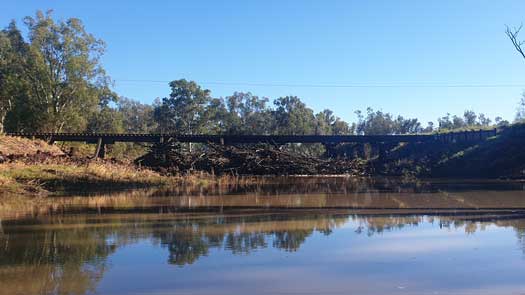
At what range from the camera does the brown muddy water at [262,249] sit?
5582mm

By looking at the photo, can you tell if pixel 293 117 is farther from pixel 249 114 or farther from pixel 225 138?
pixel 225 138

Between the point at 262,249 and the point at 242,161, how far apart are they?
864 inches

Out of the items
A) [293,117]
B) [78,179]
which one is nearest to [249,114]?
[293,117]

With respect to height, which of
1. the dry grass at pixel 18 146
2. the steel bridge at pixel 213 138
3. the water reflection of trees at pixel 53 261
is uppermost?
the steel bridge at pixel 213 138

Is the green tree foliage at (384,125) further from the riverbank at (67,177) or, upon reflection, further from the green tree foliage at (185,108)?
the riverbank at (67,177)

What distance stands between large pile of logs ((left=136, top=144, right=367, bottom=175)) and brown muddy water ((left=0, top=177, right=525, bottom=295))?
1500cm

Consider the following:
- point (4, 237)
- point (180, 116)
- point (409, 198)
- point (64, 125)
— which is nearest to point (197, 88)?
point (180, 116)

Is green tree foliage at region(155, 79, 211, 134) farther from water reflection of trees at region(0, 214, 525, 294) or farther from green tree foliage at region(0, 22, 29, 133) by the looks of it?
water reflection of trees at region(0, 214, 525, 294)

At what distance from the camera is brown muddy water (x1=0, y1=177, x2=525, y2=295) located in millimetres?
5582

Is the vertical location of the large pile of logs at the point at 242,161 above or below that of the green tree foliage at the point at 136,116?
below

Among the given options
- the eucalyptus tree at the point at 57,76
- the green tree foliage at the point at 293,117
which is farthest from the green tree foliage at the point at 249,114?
the eucalyptus tree at the point at 57,76

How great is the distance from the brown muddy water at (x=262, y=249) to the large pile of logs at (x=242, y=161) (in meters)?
15.0

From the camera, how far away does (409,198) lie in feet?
51.3

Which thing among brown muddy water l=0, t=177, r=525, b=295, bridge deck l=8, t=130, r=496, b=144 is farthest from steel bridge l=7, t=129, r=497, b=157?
brown muddy water l=0, t=177, r=525, b=295
